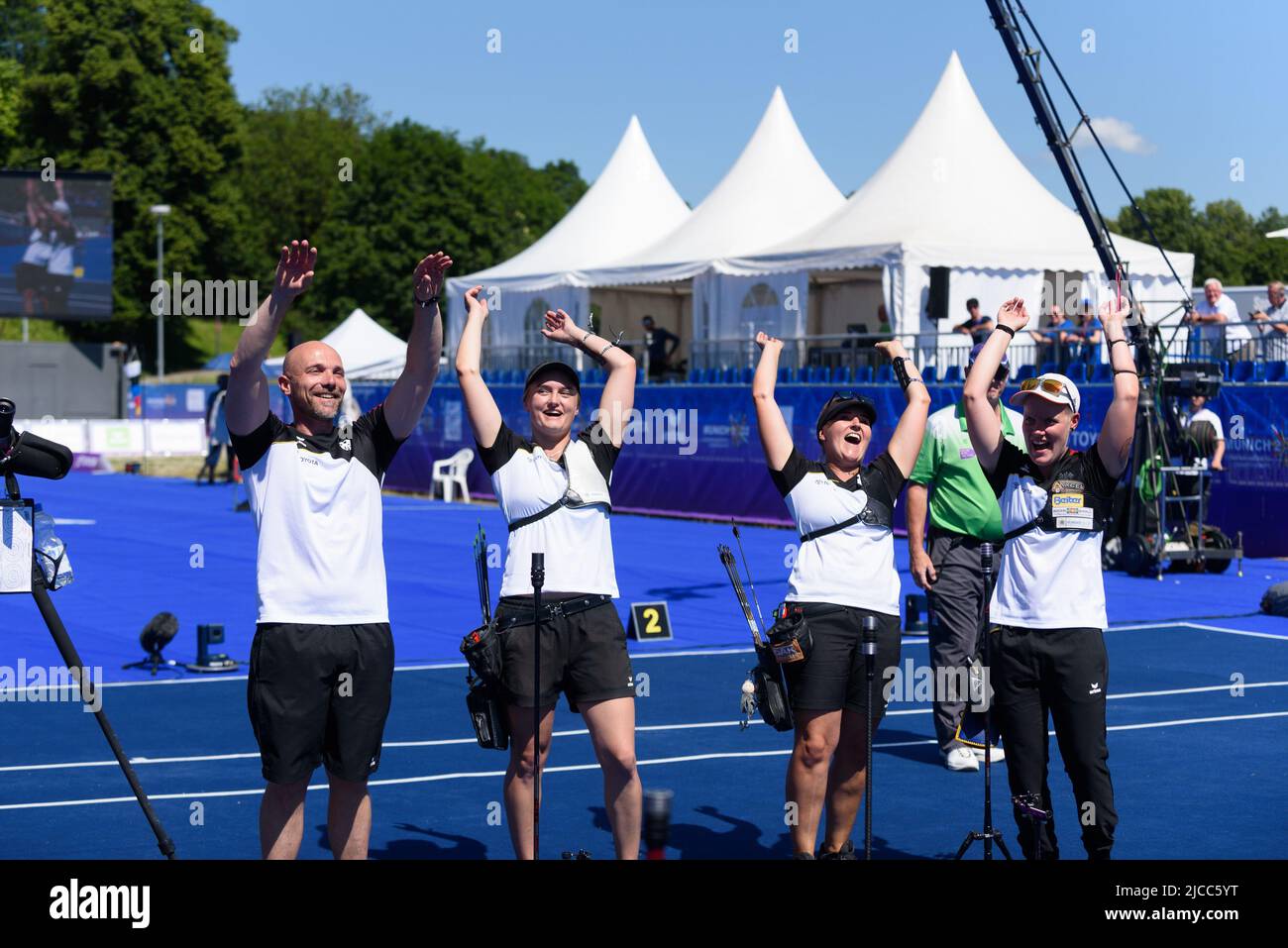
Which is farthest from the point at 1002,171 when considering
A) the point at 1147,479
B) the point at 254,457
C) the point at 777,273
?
the point at 254,457

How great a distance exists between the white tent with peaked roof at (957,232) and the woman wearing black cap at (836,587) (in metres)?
21.3

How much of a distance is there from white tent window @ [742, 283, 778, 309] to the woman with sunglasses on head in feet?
81.9

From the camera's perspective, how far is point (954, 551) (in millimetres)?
9250

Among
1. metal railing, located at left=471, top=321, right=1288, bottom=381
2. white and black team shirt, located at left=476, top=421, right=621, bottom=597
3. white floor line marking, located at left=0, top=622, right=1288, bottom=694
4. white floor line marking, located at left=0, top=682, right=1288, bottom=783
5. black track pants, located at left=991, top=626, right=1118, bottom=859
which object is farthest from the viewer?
metal railing, located at left=471, top=321, right=1288, bottom=381

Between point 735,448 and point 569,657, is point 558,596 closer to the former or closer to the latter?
point 569,657

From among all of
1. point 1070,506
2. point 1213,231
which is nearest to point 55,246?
point 1070,506

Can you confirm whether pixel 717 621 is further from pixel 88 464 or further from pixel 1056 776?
pixel 88 464

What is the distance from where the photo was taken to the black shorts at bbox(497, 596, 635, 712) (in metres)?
6.22

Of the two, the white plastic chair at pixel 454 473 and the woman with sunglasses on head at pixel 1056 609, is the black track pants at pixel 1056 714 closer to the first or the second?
the woman with sunglasses on head at pixel 1056 609

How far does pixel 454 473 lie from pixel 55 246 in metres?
20.7

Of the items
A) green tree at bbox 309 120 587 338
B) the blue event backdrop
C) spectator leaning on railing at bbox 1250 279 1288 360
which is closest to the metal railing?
spectator leaning on railing at bbox 1250 279 1288 360

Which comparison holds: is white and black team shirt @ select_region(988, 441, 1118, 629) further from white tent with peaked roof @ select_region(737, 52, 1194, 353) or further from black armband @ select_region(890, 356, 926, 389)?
white tent with peaked roof @ select_region(737, 52, 1194, 353)

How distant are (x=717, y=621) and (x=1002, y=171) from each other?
17210 millimetres
